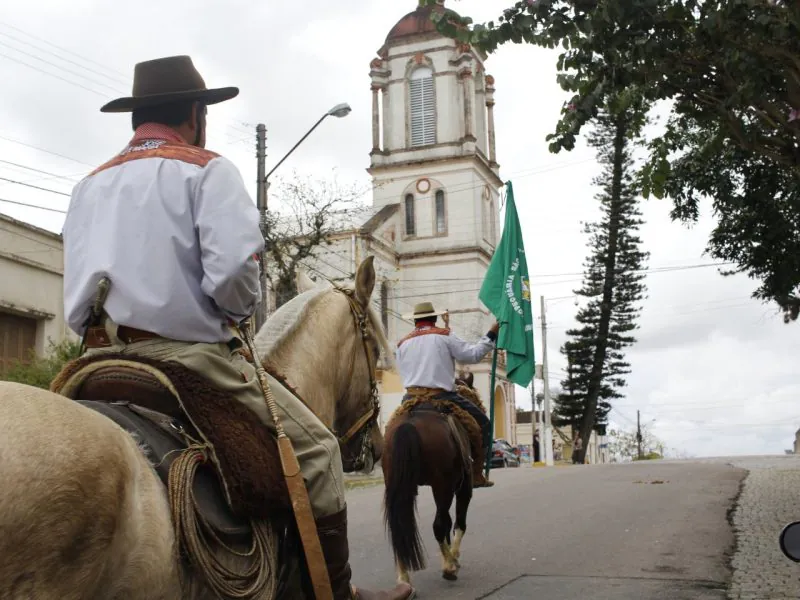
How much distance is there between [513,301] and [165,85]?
5.60 meters

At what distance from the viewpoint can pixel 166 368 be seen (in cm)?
276

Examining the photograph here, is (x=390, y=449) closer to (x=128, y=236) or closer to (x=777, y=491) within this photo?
(x=128, y=236)

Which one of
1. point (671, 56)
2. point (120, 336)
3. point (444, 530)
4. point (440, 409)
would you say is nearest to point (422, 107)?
point (671, 56)

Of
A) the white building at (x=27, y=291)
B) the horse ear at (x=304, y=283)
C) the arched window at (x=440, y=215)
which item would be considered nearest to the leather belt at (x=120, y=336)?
the horse ear at (x=304, y=283)

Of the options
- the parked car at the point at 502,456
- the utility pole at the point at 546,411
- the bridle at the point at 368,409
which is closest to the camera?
the bridle at the point at 368,409

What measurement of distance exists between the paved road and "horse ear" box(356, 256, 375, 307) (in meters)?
3.68

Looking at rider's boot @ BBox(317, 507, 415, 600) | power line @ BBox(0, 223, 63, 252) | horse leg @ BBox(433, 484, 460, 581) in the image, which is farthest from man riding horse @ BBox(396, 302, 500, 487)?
power line @ BBox(0, 223, 63, 252)

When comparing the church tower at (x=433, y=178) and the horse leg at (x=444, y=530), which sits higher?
the church tower at (x=433, y=178)

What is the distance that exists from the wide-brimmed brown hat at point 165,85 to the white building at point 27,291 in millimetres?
16590

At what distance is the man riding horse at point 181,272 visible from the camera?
2773 mm

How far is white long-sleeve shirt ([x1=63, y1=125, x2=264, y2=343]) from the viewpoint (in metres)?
2.77

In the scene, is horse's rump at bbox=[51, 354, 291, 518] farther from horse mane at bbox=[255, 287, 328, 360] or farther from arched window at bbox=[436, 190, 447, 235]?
arched window at bbox=[436, 190, 447, 235]

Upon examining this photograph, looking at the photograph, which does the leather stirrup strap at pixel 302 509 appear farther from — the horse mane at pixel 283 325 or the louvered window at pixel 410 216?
the louvered window at pixel 410 216

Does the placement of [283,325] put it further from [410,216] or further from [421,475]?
[410,216]
